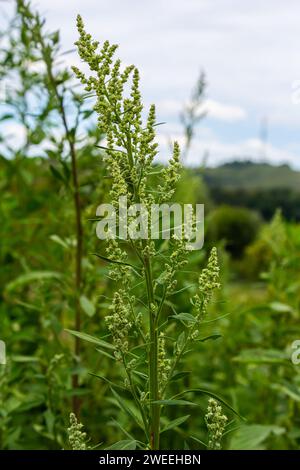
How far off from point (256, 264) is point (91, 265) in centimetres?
607

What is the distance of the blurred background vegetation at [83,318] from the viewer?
5.97 feet

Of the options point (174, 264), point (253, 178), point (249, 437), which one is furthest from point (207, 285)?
point (253, 178)

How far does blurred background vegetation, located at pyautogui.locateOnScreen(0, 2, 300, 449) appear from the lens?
5.97 feet

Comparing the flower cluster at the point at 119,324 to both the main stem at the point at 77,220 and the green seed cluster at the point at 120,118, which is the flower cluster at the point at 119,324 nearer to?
the green seed cluster at the point at 120,118

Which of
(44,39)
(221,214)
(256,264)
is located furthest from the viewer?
(221,214)

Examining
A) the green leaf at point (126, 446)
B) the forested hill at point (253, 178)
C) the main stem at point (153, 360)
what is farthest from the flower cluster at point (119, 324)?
the forested hill at point (253, 178)

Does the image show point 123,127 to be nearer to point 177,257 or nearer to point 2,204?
point 177,257

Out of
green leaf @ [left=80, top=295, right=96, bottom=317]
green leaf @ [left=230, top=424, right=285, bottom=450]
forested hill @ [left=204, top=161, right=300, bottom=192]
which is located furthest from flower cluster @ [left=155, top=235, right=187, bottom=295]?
forested hill @ [left=204, top=161, right=300, bottom=192]

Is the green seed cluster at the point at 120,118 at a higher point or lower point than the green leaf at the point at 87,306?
higher

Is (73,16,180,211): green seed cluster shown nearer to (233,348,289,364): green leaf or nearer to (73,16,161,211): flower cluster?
(73,16,161,211): flower cluster

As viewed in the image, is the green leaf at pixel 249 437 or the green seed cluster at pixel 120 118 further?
the green leaf at pixel 249 437

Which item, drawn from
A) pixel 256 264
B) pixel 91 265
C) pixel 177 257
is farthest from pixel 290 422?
pixel 256 264
